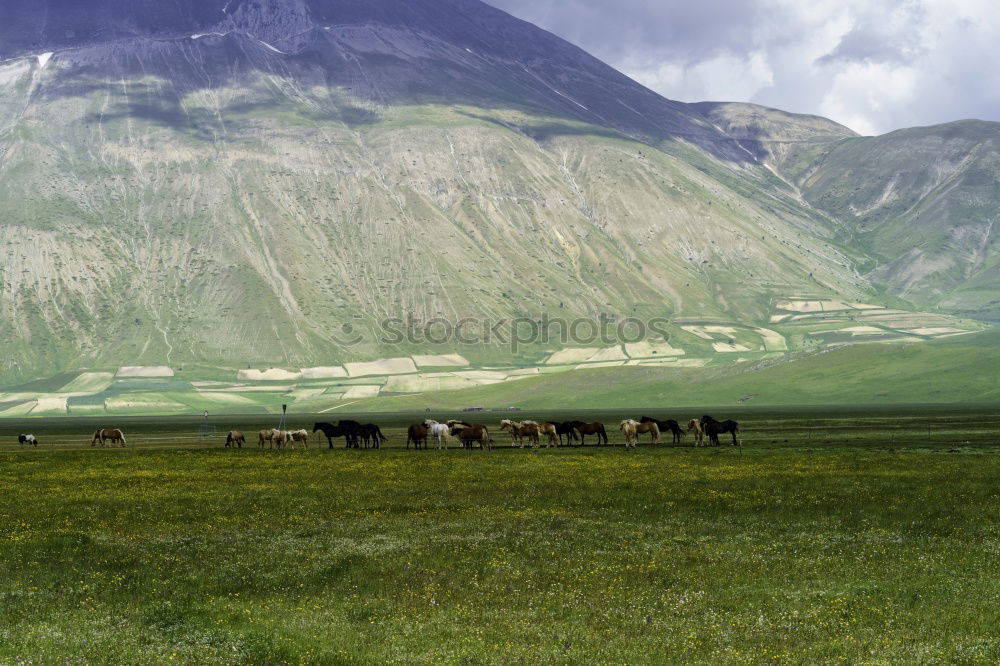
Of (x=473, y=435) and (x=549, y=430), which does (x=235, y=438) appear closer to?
(x=473, y=435)

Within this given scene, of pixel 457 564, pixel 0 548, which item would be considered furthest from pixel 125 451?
pixel 457 564

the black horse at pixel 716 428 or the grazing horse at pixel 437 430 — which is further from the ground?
the grazing horse at pixel 437 430

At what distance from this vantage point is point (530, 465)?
61562mm

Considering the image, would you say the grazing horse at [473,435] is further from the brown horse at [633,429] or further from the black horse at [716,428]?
the black horse at [716,428]

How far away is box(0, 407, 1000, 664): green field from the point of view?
21.1 metres

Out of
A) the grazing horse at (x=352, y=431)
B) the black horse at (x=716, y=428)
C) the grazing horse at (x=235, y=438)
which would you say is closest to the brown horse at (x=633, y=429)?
the black horse at (x=716, y=428)

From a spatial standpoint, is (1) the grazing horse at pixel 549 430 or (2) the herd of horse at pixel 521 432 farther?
(1) the grazing horse at pixel 549 430

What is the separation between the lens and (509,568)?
Result: 28.5 m

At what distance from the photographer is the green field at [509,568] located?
21.1m

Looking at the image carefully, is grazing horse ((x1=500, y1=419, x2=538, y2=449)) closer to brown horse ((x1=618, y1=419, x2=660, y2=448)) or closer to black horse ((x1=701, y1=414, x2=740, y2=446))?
brown horse ((x1=618, y1=419, x2=660, y2=448))

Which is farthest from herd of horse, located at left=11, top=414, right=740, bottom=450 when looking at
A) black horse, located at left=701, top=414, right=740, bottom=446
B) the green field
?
the green field

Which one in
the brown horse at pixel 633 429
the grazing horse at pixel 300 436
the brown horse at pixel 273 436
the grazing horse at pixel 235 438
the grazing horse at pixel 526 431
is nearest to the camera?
the brown horse at pixel 633 429

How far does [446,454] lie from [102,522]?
37.4 meters

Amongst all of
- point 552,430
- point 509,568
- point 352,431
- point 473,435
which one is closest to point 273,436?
point 352,431
